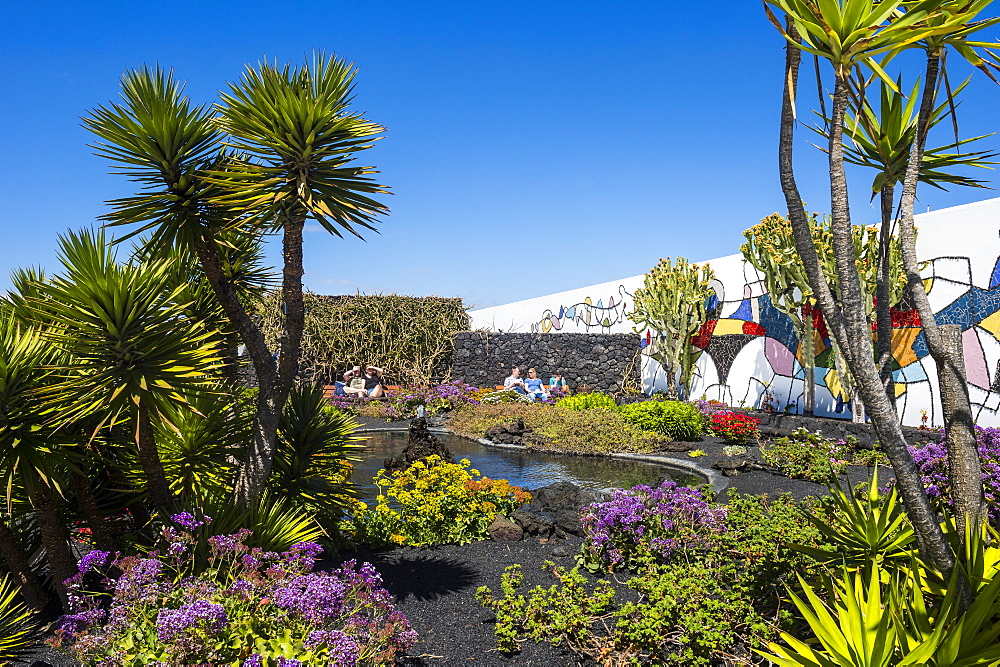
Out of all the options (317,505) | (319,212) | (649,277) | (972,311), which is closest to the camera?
(319,212)

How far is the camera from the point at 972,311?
940 cm

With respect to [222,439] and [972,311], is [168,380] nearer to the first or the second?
[222,439]

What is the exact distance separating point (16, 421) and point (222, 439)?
1183mm

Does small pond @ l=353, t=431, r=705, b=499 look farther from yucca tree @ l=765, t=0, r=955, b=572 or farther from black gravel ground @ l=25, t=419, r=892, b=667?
yucca tree @ l=765, t=0, r=955, b=572

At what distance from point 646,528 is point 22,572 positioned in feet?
13.0

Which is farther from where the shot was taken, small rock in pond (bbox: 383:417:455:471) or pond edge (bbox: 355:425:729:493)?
small rock in pond (bbox: 383:417:455:471)

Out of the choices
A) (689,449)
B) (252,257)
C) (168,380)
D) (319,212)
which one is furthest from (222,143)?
(689,449)

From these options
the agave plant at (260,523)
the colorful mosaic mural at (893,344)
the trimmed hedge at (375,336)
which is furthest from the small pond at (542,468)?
the trimmed hedge at (375,336)

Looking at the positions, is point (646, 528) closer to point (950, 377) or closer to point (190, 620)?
point (950, 377)

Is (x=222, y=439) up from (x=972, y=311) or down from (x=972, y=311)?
down

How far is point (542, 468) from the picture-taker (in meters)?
9.56

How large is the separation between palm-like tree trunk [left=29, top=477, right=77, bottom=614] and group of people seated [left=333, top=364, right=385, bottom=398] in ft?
44.7

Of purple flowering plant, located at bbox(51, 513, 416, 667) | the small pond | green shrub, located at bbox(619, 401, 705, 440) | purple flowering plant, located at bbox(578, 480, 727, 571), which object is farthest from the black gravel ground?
green shrub, located at bbox(619, 401, 705, 440)

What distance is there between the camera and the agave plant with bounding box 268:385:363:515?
438 centimetres
